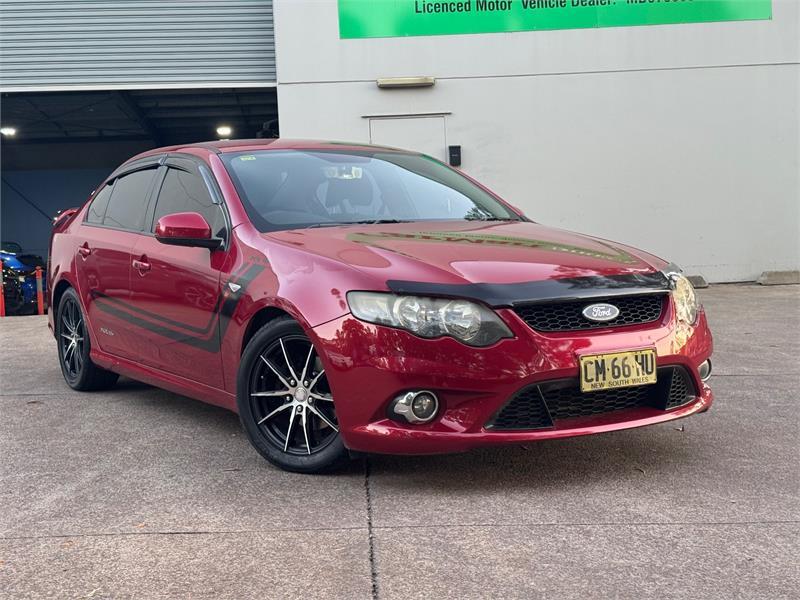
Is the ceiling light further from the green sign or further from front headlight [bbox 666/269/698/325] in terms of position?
front headlight [bbox 666/269/698/325]

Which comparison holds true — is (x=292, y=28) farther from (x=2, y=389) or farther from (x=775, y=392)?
(x=775, y=392)

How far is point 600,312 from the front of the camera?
11.3 ft

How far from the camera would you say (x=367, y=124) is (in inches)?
478

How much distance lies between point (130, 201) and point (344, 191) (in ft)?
5.09

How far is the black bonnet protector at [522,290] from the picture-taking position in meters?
3.29

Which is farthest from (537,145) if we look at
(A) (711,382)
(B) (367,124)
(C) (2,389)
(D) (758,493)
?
(D) (758,493)

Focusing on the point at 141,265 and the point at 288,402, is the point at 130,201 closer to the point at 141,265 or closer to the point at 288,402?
the point at 141,265

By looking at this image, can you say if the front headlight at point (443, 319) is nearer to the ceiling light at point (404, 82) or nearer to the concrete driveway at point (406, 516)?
the concrete driveway at point (406, 516)

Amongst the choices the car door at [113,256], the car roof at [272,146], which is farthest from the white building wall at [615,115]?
the car roof at [272,146]

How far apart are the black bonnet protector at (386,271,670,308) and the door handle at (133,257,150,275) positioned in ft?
6.04

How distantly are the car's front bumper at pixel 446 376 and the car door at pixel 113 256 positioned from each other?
6.23 feet

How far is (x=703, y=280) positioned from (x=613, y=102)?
263cm

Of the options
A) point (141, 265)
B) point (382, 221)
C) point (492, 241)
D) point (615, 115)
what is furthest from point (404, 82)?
point (492, 241)

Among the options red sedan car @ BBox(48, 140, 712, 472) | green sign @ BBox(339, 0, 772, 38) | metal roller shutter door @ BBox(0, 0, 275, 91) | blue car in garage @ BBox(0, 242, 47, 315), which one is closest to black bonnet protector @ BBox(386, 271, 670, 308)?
red sedan car @ BBox(48, 140, 712, 472)
